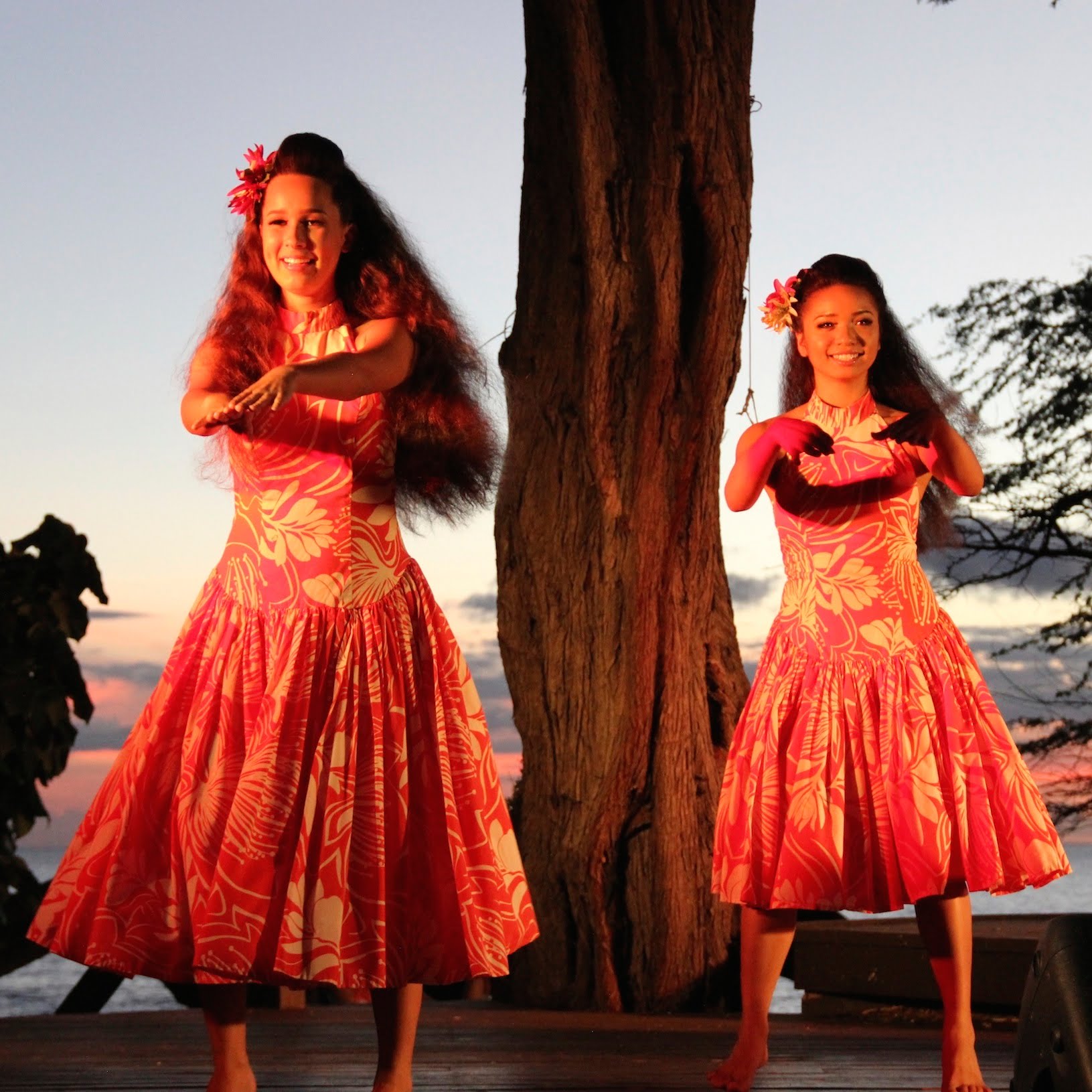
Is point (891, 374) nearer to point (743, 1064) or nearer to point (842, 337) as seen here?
point (842, 337)

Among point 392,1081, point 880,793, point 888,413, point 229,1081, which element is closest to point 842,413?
point 888,413

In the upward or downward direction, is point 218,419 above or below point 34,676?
above

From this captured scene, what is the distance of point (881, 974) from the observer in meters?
4.16

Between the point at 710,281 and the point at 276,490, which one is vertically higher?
the point at 710,281

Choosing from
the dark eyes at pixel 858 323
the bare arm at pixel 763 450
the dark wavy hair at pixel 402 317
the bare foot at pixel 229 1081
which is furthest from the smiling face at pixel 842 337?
the bare foot at pixel 229 1081

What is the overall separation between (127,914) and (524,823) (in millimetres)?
2343

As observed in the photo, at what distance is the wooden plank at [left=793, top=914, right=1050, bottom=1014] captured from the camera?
3947mm

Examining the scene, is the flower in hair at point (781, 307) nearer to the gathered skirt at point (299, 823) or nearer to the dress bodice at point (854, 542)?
the dress bodice at point (854, 542)

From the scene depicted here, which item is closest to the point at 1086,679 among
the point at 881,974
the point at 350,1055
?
the point at 881,974

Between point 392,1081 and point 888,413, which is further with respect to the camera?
point 888,413

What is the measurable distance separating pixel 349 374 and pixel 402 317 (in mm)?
257

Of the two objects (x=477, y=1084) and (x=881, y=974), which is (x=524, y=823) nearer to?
(x=881, y=974)

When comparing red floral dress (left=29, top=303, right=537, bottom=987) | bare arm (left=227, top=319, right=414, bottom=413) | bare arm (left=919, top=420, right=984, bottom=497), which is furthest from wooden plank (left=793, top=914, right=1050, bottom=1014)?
bare arm (left=227, top=319, right=414, bottom=413)

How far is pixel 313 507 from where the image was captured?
Answer: 2621 mm
